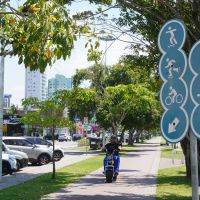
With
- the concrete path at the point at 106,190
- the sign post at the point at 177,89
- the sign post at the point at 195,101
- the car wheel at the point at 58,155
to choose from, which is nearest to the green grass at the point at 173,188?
the concrete path at the point at 106,190

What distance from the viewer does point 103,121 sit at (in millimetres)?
46969

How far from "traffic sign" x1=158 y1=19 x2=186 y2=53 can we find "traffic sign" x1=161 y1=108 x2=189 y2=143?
82 cm

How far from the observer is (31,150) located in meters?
28.3

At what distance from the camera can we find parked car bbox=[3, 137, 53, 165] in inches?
1109

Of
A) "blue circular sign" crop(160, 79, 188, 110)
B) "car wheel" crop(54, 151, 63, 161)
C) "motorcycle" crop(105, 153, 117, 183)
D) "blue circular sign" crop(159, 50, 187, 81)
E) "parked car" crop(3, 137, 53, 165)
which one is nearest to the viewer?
"blue circular sign" crop(160, 79, 188, 110)

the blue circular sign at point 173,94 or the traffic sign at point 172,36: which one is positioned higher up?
the traffic sign at point 172,36

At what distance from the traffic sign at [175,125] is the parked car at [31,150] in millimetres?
22996

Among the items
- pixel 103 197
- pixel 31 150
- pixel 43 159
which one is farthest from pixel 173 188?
pixel 31 150

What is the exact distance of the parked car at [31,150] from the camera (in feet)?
92.4

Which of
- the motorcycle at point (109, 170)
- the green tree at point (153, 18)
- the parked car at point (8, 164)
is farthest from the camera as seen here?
the parked car at point (8, 164)

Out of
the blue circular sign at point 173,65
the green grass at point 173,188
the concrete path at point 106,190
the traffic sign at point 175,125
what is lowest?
the green grass at point 173,188

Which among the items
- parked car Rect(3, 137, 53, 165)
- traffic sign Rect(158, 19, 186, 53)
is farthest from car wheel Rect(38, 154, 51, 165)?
traffic sign Rect(158, 19, 186, 53)

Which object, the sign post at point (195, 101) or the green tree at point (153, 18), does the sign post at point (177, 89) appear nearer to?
the sign post at point (195, 101)

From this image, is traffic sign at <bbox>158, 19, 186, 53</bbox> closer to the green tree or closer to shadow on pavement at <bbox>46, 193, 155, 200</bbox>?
the green tree
